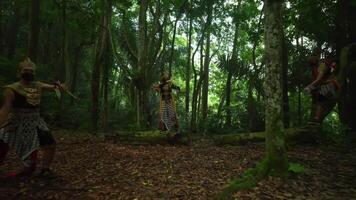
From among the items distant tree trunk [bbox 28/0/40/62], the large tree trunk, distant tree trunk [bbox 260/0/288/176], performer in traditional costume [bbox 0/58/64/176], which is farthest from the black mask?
the large tree trunk

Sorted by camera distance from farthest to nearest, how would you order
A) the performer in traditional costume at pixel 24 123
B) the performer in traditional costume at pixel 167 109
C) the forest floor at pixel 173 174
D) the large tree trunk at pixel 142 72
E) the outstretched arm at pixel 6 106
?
the large tree trunk at pixel 142 72
the performer in traditional costume at pixel 167 109
the performer in traditional costume at pixel 24 123
the outstretched arm at pixel 6 106
the forest floor at pixel 173 174

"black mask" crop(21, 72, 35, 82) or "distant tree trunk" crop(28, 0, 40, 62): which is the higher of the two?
"distant tree trunk" crop(28, 0, 40, 62)

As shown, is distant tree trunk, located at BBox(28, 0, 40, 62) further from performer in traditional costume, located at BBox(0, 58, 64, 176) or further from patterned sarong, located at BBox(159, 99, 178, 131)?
performer in traditional costume, located at BBox(0, 58, 64, 176)

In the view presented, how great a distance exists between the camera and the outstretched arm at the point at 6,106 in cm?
605

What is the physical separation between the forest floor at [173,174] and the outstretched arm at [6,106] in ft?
3.59

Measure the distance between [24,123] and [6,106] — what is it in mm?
471

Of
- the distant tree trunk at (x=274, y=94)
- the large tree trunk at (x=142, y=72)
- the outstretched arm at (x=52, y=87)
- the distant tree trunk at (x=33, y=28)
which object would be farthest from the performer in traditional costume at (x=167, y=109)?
the distant tree trunk at (x=274, y=94)

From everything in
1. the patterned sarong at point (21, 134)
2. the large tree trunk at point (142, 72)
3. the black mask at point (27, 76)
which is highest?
the large tree trunk at point (142, 72)

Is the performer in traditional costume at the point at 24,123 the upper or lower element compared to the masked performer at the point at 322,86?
lower

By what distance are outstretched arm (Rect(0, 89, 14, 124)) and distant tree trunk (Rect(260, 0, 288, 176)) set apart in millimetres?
4380

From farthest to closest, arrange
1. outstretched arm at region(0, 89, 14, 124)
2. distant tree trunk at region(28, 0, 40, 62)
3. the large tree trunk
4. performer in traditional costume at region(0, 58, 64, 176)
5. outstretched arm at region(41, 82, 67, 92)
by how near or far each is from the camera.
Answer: the large tree trunk → distant tree trunk at region(28, 0, 40, 62) → outstretched arm at region(41, 82, 67, 92) → performer in traditional costume at region(0, 58, 64, 176) → outstretched arm at region(0, 89, 14, 124)

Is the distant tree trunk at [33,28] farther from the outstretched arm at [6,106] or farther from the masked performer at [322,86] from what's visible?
the masked performer at [322,86]

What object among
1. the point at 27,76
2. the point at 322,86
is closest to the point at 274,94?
the point at 322,86

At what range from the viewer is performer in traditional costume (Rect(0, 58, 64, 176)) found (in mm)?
6348
